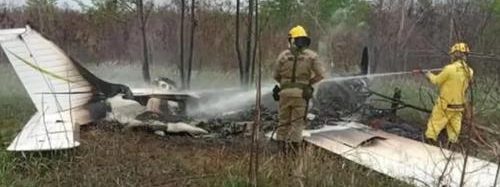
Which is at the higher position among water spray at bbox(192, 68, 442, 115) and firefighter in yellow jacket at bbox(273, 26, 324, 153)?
firefighter in yellow jacket at bbox(273, 26, 324, 153)

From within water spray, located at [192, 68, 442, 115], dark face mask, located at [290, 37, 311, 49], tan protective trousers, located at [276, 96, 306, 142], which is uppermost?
dark face mask, located at [290, 37, 311, 49]

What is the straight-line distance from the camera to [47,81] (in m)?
8.10

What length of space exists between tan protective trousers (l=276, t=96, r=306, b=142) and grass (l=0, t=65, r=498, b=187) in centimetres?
23

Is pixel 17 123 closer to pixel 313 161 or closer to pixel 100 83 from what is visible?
pixel 100 83

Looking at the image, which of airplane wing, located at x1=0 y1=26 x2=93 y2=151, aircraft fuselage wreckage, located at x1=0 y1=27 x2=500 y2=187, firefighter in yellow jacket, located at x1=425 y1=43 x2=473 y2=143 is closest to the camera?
Answer: aircraft fuselage wreckage, located at x1=0 y1=27 x2=500 y2=187

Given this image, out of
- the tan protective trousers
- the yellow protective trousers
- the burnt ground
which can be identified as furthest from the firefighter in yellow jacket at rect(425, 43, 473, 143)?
the burnt ground

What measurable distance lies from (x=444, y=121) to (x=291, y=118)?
1905mm

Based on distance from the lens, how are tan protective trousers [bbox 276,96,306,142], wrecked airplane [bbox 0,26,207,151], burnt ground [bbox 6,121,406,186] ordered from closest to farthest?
burnt ground [bbox 6,121,406,186] < tan protective trousers [bbox 276,96,306,142] < wrecked airplane [bbox 0,26,207,151]

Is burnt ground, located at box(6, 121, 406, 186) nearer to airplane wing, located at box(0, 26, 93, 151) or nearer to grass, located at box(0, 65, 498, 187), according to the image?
grass, located at box(0, 65, 498, 187)

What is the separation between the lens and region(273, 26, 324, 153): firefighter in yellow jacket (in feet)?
23.7

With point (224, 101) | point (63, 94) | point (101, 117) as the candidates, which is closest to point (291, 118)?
point (101, 117)

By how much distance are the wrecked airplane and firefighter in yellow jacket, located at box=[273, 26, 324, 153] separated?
1429 millimetres

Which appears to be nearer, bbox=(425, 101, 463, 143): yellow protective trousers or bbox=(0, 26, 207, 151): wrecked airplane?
bbox=(0, 26, 207, 151): wrecked airplane

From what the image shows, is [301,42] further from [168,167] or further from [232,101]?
[232,101]
